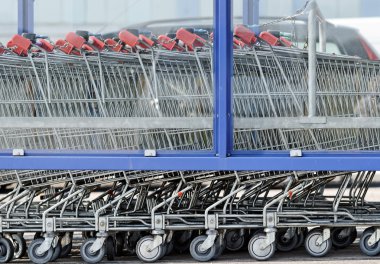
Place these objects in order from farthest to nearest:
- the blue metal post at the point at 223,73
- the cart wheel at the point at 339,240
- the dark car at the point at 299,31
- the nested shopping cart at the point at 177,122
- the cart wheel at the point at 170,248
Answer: the cart wheel at the point at 339,240 → the cart wheel at the point at 170,248 → the dark car at the point at 299,31 → the nested shopping cart at the point at 177,122 → the blue metal post at the point at 223,73

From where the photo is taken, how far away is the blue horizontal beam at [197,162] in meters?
8.09

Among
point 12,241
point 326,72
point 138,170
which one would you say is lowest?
point 12,241

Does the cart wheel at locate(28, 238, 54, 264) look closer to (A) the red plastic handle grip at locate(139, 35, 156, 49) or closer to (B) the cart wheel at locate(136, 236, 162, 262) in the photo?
(B) the cart wheel at locate(136, 236, 162, 262)

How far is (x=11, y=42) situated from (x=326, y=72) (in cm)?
233

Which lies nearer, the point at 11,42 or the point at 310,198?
the point at 11,42

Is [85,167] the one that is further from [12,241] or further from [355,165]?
A: [355,165]

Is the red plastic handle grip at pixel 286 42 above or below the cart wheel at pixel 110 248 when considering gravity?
above

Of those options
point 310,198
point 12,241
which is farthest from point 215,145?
point 12,241

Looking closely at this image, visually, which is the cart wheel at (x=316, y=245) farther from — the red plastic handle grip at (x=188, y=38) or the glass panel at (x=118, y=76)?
the red plastic handle grip at (x=188, y=38)

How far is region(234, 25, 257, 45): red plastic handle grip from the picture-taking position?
8.23 meters

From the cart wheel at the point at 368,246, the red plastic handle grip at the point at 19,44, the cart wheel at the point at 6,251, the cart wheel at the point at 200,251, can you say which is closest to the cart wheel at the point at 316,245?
the cart wheel at the point at 368,246

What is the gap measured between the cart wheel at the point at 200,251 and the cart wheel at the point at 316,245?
2.41 ft

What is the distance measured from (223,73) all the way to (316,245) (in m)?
1.53

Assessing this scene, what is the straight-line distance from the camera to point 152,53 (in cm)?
822
